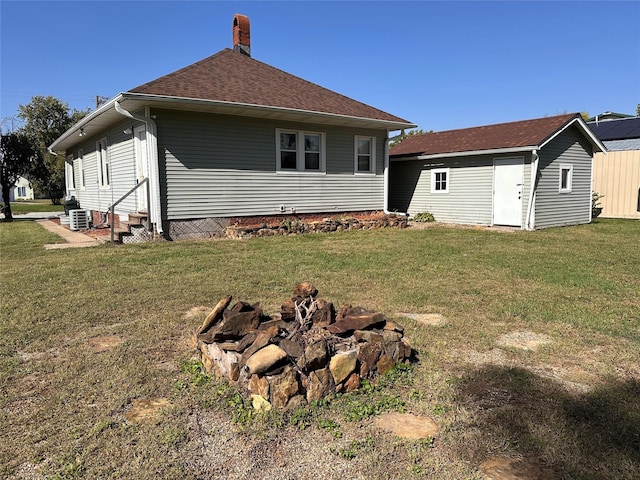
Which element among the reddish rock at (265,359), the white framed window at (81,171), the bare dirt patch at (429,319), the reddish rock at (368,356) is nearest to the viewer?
the reddish rock at (265,359)

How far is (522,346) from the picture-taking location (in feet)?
12.3

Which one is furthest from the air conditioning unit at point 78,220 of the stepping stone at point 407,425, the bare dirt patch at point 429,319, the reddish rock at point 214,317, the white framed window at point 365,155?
the stepping stone at point 407,425

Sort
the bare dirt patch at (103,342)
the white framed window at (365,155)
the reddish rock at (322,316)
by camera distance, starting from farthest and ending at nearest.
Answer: the white framed window at (365,155), the bare dirt patch at (103,342), the reddish rock at (322,316)

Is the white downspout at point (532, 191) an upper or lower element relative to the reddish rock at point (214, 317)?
upper

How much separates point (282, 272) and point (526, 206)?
9.17 m

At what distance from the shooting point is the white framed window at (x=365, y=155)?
13.6 m

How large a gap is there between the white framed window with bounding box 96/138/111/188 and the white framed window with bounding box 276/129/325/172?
17.2 ft

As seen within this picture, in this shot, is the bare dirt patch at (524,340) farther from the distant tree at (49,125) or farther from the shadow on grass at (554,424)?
the distant tree at (49,125)

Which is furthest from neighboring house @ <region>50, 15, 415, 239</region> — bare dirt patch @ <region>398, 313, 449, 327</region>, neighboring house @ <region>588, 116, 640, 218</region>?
neighboring house @ <region>588, 116, 640, 218</region>

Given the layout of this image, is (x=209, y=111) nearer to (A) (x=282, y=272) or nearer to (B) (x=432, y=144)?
(A) (x=282, y=272)


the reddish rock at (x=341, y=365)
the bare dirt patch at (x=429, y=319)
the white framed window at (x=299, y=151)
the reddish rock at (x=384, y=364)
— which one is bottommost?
the bare dirt patch at (x=429, y=319)

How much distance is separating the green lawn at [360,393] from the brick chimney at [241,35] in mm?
9425

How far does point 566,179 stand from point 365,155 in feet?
22.0

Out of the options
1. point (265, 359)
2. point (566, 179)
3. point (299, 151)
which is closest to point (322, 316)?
point (265, 359)
